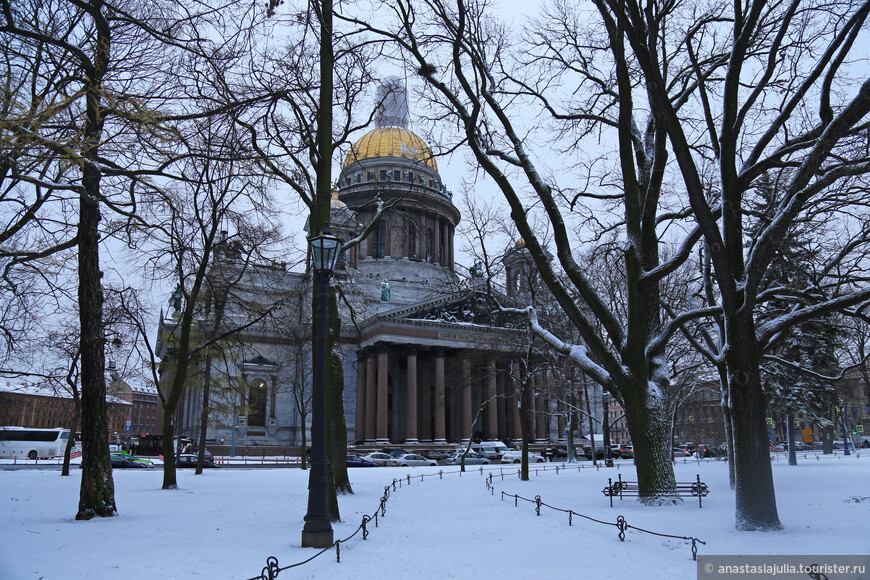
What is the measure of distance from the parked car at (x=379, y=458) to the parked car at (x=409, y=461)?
31cm

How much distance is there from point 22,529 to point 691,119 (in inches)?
717

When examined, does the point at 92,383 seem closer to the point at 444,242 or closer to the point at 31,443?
the point at 31,443

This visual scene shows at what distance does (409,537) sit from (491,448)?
146 ft

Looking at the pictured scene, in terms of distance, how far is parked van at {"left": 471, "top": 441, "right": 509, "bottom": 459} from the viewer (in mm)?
53000

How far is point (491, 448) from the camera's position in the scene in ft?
182

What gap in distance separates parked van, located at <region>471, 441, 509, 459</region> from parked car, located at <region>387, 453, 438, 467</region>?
576 centimetres

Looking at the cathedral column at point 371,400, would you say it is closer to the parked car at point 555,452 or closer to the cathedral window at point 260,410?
the cathedral window at point 260,410

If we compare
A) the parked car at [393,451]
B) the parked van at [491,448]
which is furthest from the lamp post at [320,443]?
the parked van at [491,448]

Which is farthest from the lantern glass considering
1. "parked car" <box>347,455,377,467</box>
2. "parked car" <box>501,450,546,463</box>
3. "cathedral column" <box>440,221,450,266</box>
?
"cathedral column" <box>440,221,450,266</box>

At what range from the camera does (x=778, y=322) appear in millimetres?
12641

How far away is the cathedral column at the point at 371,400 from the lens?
187 feet

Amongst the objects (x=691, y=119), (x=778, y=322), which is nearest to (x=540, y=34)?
(x=691, y=119)

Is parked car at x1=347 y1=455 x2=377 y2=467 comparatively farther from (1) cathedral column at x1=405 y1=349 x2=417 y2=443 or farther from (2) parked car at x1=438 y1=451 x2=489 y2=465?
(1) cathedral column at x1=405 y1=349 x2=417 y2=443

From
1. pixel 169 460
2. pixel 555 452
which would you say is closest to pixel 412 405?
pixel 555 452
